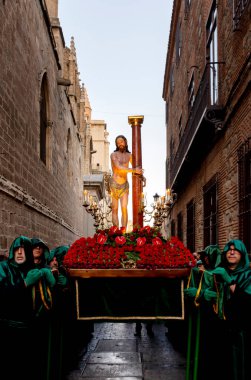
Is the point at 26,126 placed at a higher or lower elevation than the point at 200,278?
higher

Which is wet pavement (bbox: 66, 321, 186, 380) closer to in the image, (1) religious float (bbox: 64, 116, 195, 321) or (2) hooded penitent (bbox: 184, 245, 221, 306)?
(1) religious float (bbox: 64, 116, 195, 321)

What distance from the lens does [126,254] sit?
617 centimetres

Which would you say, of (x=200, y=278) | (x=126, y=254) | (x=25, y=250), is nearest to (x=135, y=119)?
(x=126, y=254)

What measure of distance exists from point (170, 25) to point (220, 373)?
23051 mm

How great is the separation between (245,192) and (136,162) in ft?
7.13

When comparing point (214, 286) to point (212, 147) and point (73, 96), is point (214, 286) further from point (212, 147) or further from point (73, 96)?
point (73, 96)

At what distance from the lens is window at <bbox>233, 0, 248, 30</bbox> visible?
9.59 metres

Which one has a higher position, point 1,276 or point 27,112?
point 27,112

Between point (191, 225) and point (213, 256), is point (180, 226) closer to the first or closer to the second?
point (191, 225)

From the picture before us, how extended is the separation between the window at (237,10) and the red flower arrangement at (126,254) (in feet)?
17.5

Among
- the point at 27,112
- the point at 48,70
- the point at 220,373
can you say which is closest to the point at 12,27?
the point at 27,112

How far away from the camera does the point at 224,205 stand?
37.4ft

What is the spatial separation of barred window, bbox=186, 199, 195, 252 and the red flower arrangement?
11.0 m

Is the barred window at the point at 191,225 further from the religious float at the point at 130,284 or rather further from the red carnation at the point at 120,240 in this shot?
the religious float at the point at 130,284
